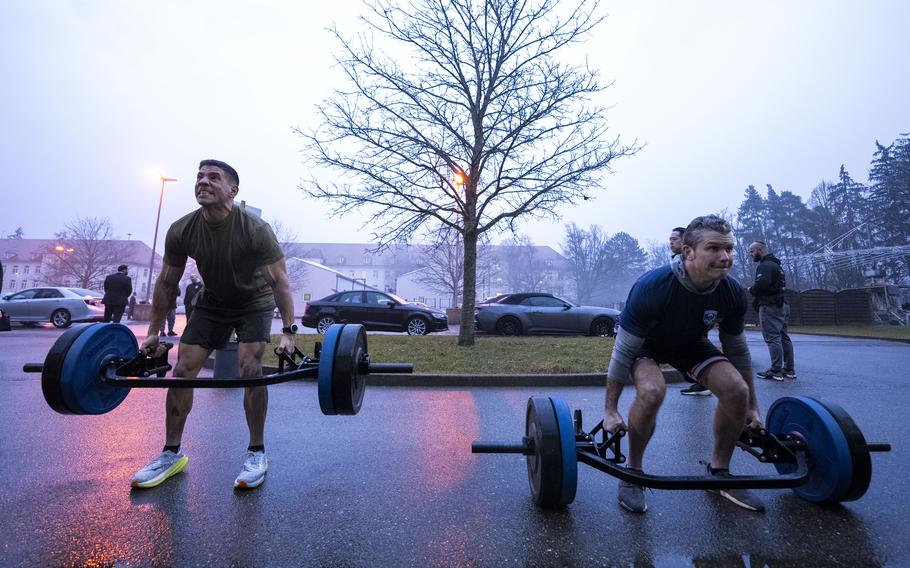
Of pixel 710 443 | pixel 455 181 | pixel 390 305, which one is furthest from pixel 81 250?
pixel 710 443

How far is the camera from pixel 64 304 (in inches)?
563

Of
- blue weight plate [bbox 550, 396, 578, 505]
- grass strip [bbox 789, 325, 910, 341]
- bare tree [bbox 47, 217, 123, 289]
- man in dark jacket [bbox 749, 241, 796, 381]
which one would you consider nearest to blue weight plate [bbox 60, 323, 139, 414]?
blue weight plate [bbox 550, 396, 578, 505]

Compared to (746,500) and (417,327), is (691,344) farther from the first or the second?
(417,327)

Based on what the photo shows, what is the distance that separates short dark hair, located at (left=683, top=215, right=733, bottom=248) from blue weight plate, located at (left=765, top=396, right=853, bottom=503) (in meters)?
1.01

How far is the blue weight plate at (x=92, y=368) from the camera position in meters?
2.13

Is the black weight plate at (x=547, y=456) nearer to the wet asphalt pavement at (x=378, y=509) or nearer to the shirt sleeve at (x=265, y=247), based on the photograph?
the wet asphalt pavement at (x=378, y=509)

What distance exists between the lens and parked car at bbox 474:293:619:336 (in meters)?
12.6

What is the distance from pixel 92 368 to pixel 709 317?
11.1 feet

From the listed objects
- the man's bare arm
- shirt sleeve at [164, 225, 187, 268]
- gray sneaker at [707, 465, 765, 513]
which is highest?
shirt sleeve at [164, 225, 187, 268]

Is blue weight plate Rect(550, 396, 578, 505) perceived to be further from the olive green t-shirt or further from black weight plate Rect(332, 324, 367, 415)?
the olive green t-shirt

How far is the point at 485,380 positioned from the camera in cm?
579

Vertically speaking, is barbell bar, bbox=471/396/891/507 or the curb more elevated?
barbell bar, bbox=471/396/891/507

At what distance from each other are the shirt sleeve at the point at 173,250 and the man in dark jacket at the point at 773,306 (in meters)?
6.63

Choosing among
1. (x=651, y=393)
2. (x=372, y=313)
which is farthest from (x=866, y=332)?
(x=651, y=393)
